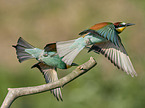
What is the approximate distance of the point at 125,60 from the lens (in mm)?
2262

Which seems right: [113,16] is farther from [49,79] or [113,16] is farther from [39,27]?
[49,79]

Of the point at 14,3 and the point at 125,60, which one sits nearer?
the point at 125,60

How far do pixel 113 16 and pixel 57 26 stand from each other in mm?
953

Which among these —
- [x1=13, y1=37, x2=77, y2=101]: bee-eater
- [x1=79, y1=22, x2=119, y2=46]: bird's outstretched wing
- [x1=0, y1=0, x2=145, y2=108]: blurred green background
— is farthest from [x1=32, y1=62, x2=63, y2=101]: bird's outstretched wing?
[x1=0, y1=0, x2=145, y2=108]: blurred green background

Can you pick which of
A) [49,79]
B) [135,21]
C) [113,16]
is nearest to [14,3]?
[113,16]

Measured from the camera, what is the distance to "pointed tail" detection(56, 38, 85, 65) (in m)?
2.04

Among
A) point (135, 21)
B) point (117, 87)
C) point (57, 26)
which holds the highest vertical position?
point (57, 26)

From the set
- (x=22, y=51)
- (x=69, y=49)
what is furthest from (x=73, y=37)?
(x=69, y=49)

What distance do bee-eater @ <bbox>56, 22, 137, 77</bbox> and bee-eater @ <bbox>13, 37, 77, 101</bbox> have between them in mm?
111

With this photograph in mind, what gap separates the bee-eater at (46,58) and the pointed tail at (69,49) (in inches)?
3.1

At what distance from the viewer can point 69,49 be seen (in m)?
2.11

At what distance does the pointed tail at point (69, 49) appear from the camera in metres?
2.04

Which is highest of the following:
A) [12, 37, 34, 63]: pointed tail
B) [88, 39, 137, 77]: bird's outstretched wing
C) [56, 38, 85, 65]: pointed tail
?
[12, 37, 34, 63]: pointed tail

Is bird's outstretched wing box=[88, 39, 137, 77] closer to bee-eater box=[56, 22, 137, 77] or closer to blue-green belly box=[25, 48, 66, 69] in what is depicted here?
bee-eater box=[56, 22, 137, 77]
